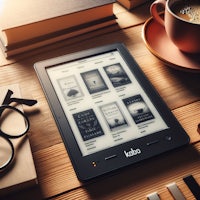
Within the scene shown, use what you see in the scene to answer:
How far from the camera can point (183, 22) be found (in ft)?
1.99

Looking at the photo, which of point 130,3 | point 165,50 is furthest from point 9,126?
point 130,3

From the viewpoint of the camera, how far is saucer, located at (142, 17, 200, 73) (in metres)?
0.64

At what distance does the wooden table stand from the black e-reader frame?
0.06 ft

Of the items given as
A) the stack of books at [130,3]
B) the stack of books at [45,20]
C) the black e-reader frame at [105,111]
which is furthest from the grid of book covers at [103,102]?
the stack of books at [130,3]

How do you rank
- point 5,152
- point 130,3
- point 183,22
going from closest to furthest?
point 5,152 < point 183,22 < point 130,3

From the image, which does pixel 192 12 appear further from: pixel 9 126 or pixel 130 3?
pixel 9 126

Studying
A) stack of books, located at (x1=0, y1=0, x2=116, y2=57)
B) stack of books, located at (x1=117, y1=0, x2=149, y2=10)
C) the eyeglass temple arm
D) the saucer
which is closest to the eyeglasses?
the eyeglass temple arm

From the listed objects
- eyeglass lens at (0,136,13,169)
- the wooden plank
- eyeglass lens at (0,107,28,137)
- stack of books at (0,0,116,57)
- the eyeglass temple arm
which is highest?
stack of books at (0,0,116,57)

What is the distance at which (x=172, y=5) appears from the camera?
67 centimetres

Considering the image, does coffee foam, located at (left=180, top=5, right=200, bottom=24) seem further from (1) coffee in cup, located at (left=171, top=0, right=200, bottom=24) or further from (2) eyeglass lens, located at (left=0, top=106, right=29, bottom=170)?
(2) eyeglass lens, located at (left=0, top=106, right=29, bottom=170)

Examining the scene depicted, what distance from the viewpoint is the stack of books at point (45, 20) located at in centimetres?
68

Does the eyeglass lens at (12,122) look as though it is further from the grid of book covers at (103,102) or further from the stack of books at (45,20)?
the stack of books at (45,20)

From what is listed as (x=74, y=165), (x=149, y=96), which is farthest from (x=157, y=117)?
(x=74, y=165)

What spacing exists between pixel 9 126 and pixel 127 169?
0.66ft
